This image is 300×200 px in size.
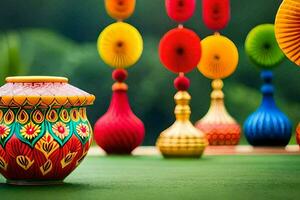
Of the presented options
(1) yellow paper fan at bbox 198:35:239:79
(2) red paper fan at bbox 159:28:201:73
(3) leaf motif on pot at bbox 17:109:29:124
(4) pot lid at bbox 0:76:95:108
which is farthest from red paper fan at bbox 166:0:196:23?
(3) leaf motif on pot at bbox 17:109:29:124

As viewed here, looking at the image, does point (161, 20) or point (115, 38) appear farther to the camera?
point (161, 20)

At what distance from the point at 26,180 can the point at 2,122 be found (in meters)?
0.27

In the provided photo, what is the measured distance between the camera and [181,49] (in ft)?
18.9

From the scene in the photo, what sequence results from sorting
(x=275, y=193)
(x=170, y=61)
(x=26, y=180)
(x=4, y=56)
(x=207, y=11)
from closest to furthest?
(x=275, y=193), (x=26, y=180), (x=170, y=61), (x=207, y=11), (x=4, y=56)

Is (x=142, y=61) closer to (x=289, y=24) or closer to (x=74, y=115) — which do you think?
(x=289, y=24)

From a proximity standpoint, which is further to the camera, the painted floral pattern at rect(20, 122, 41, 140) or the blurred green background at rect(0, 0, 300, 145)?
the blurred green background at rect(0, 0, 300, 145)

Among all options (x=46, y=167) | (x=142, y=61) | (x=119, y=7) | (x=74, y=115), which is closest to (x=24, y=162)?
(x=46, y=167)

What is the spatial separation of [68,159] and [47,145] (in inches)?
4.9

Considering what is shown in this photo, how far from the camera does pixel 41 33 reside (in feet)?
25.1

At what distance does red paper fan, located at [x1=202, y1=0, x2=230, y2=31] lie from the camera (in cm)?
637

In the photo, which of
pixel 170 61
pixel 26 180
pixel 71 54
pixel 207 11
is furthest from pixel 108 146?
pixel 26 180

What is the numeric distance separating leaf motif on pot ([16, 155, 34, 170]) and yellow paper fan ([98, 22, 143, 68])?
263 cm

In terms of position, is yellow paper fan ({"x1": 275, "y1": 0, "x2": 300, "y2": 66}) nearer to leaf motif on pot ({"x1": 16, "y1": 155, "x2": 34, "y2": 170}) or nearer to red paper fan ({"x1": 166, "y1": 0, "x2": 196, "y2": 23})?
red paper fan ({"x1": 166, "y1": 0, "x2": 196, "y2": 23})

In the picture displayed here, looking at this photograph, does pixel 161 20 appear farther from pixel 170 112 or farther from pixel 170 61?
pixel 170 61
